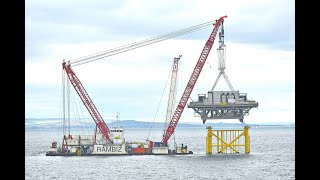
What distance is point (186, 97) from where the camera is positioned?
101250 mm

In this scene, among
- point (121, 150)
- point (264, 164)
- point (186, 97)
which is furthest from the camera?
point (121, 150)

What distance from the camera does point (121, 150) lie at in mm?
109688

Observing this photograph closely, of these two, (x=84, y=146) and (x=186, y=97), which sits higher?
(x=186, y=97)
